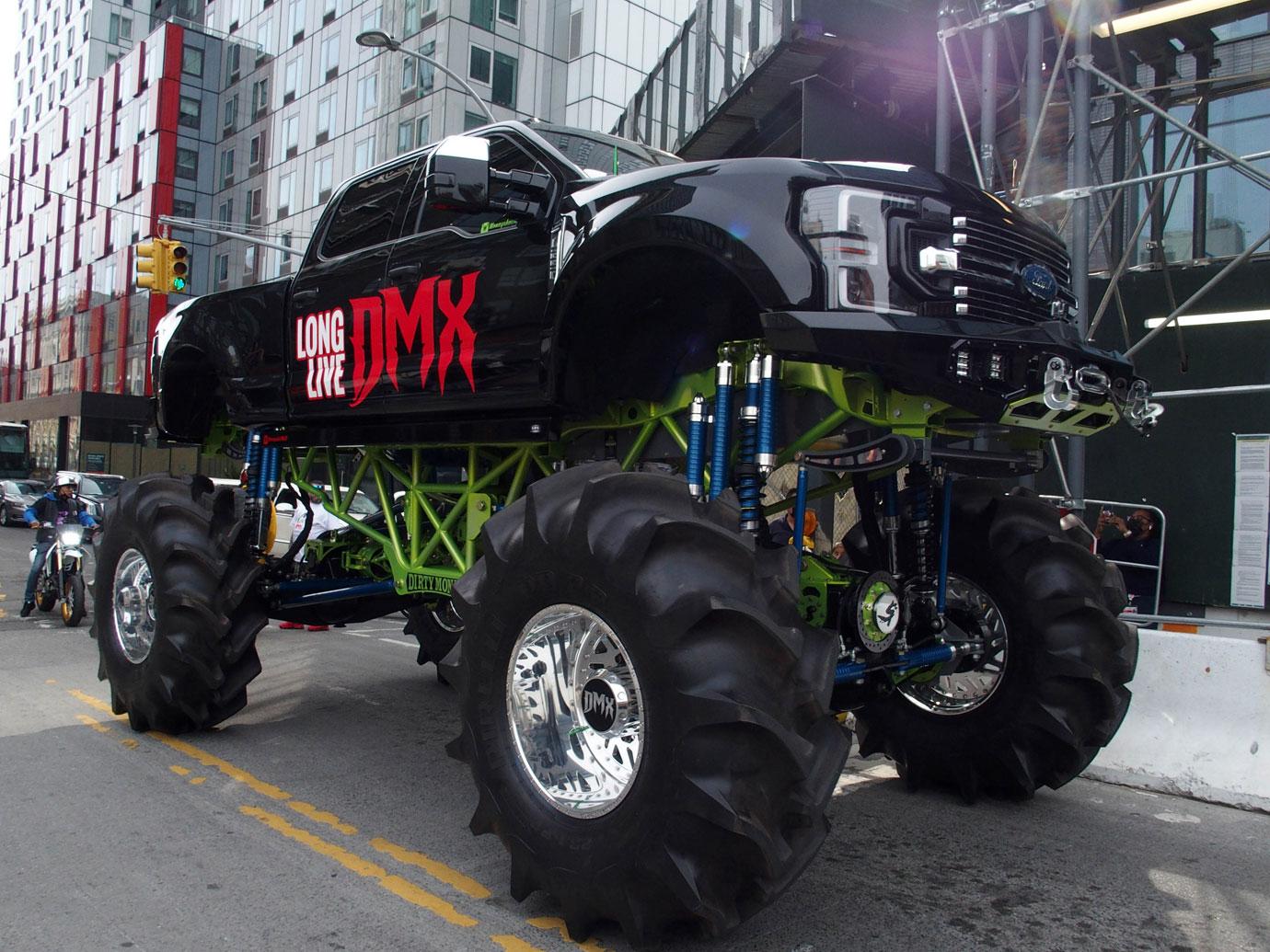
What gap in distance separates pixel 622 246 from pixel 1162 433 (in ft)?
30.8

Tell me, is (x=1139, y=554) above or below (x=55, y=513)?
above

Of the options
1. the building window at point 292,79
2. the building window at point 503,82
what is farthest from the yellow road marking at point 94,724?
the building window at point 292,79

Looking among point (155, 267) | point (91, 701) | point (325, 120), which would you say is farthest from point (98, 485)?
point (91, 701)

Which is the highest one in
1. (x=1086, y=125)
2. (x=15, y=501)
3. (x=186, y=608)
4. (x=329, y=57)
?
(x=329, y=57)

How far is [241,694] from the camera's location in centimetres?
625

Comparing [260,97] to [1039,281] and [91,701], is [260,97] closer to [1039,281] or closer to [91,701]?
[91,701]

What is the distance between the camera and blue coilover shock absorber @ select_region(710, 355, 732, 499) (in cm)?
384

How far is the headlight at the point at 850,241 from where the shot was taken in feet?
11.9

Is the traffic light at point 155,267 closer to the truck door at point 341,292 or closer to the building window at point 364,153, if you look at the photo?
the truck door at point 341,292

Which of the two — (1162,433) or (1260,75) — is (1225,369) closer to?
(1162,433)

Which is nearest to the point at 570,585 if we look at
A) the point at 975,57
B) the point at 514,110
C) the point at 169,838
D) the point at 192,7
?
the point at 169,838

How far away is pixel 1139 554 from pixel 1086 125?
4485mm

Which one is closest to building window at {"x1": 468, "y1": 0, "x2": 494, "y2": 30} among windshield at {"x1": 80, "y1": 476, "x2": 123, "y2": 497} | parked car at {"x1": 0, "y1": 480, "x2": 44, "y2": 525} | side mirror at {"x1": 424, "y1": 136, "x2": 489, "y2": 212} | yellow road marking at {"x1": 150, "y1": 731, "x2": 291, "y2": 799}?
windshield at {"x1": 80, "y1": 476, "x2": 123, "y2": 497}

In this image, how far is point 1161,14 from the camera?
9.72m
